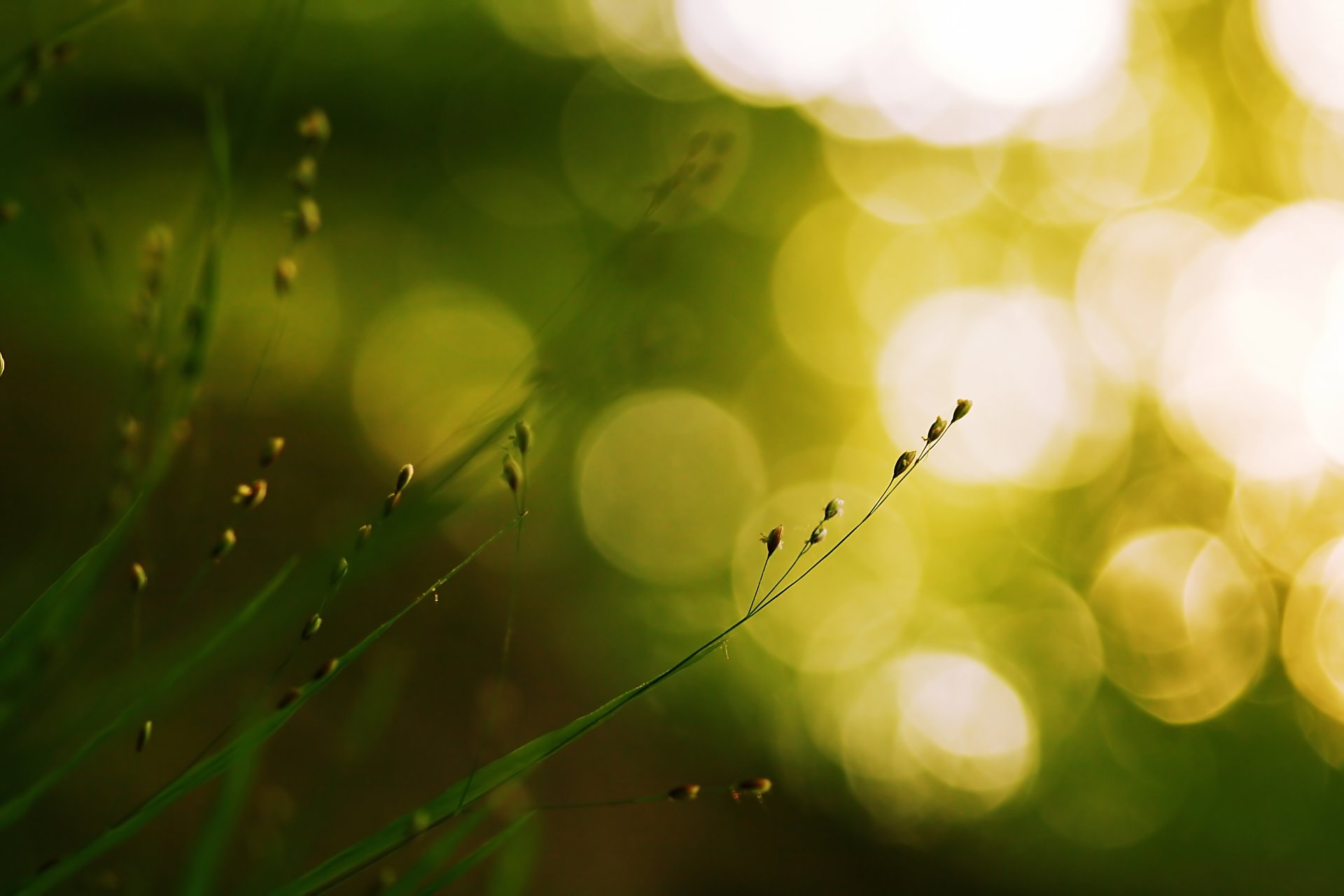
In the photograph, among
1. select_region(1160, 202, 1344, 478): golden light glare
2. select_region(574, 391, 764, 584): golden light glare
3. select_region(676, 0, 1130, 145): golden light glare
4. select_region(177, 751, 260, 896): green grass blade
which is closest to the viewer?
select_region(177, 751, 260, 896): green grass blade

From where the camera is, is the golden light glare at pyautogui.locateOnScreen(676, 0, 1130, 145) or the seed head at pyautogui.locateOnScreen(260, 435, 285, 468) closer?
the seed head at pyautogui.locateOnScreen(260, 435, 285, 468)

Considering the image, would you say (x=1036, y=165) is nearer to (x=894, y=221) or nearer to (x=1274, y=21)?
(x=894, y=221)

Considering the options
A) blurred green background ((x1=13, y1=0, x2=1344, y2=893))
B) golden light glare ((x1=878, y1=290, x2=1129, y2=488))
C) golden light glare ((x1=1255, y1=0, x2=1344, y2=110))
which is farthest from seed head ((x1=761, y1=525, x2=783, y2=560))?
→ golden light glare ((x1=1255, y1=0, x2=1344, y2=110))

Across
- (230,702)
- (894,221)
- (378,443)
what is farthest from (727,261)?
(230,702)

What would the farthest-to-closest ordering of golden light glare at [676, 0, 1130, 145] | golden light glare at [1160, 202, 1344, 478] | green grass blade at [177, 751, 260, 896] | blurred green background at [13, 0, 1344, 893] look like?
1. golden light glare at [676, 0, 1130, 145]
2. golden light glare at [1160, 202, 1344, 478]
3. blurred green background at [13, 0, 1344, 893]
4. green grass blade at [177, 751, 260, 896]

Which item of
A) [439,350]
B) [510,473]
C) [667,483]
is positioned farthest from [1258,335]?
[510,473]

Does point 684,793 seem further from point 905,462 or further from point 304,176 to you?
point 304,176

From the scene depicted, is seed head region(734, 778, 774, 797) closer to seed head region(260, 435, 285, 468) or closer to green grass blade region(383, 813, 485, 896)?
green grass blade region(383, 813, 485, 896)

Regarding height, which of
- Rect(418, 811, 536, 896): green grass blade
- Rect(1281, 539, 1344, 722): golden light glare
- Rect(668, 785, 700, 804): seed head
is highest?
Rect(1281, 539, 1344, 722): golden light glare

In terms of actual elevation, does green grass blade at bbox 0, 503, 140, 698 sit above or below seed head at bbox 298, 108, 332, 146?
below
